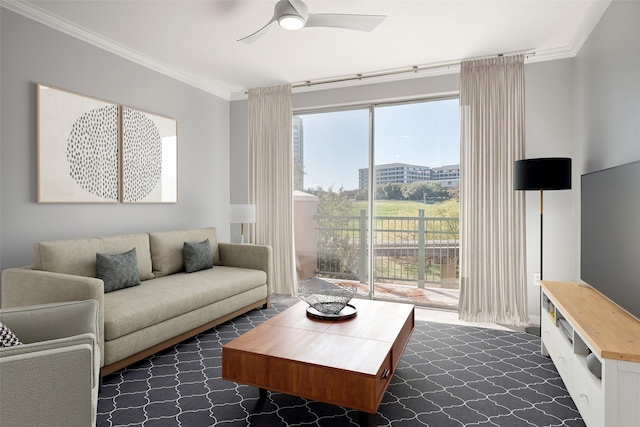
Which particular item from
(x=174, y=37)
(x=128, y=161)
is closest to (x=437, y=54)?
(x=174, y=37)

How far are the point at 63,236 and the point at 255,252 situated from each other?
5.95 ft

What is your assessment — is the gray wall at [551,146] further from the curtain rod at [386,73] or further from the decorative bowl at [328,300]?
the decorative bowl at [328,300]

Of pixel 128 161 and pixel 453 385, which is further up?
pixel 128 161

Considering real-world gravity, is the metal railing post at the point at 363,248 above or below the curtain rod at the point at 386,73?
below

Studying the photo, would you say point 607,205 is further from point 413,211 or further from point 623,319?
point 413,211

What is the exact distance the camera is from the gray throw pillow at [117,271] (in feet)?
9.75

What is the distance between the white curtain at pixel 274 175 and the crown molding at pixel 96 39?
806 millimetres

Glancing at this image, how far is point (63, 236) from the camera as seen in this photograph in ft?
10.6

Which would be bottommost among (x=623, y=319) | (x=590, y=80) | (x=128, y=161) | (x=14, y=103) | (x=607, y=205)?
(x=623, y=319)

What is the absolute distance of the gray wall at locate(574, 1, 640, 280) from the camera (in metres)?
2.31

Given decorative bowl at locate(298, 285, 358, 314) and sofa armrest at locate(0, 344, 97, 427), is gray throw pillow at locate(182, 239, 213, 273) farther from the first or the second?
sofa armrest at locate(0, 344, 97, 427)

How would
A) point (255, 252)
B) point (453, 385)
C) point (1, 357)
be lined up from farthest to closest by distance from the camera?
point (255, 252), point (453, 385), point (1, 357)

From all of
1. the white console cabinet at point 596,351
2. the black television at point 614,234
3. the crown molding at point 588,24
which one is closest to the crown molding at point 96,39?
the crown molding at point 588,24

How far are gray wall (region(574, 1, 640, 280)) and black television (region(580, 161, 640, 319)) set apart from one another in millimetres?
258
